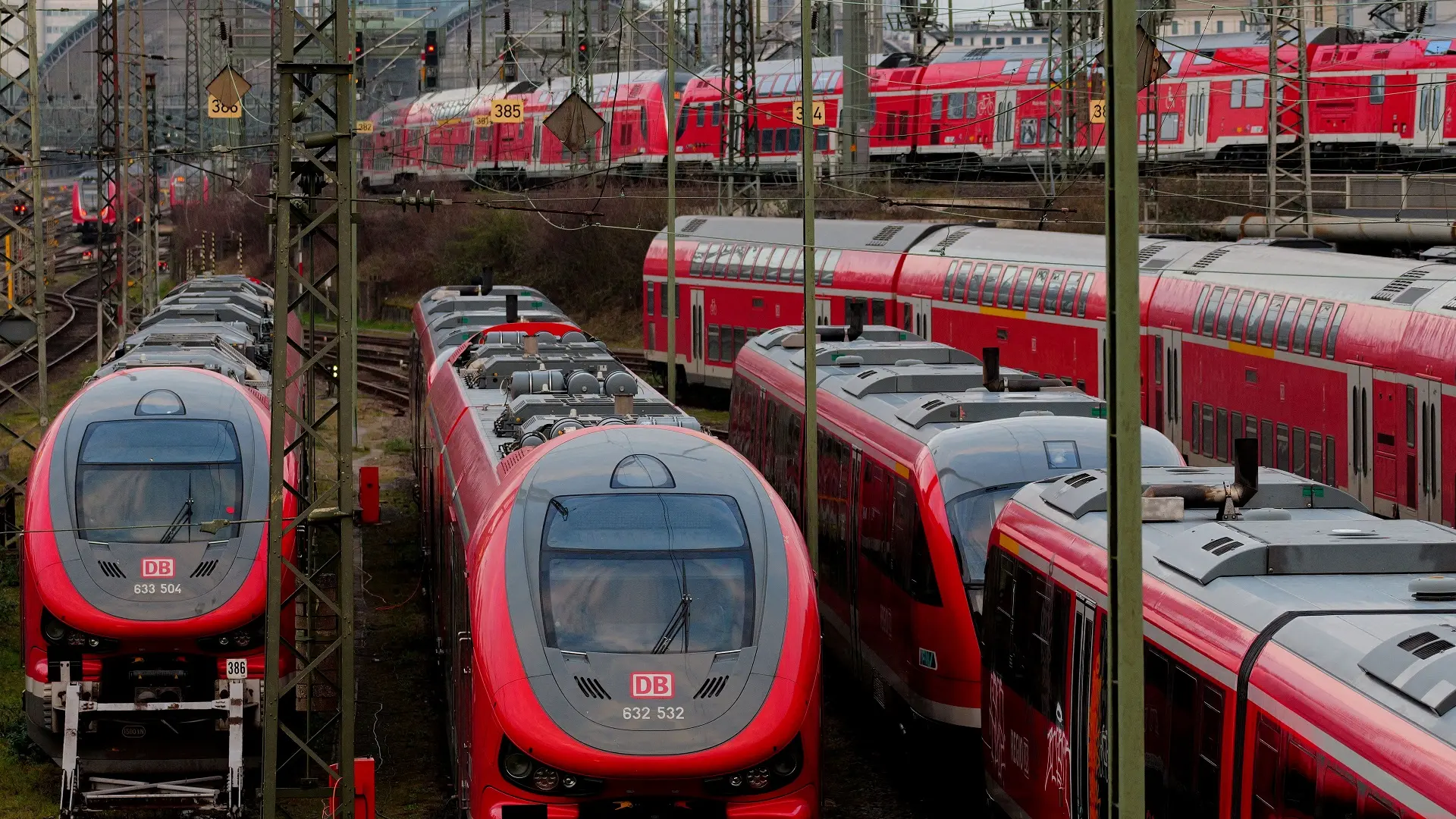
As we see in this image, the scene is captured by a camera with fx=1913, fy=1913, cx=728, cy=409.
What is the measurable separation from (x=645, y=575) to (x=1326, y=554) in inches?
136

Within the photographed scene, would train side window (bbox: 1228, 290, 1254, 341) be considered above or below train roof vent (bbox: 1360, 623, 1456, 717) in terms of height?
above

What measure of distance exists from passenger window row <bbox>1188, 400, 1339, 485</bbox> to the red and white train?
17810mm

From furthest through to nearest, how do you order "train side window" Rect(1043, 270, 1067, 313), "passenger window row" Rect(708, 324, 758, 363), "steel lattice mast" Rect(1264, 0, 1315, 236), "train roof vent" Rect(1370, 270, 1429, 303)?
"passenger window row" Rect(708, 324, 758, 363)
"steel lattice mast" Rect(1264, 0, 1315, 236)
"train side window" Rect(1043, 270, 1067, 313)
"train roof vent" Rect(1370, 270, 1429, 303)

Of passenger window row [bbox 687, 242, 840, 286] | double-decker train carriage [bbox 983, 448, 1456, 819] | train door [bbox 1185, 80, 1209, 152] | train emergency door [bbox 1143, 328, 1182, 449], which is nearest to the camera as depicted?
double-decker train carriage [bbox 983, 448, 1456, 819]

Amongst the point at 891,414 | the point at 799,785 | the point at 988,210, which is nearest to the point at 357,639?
the point at 891,414

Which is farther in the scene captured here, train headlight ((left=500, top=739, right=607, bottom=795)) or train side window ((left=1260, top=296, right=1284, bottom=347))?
train side window ((left=1260, top=296, right=1284, bottom=347))

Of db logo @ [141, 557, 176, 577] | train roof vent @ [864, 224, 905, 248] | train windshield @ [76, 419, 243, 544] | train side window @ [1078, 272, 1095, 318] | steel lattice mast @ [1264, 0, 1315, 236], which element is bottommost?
db logo @ [141, 557, 176, 577]

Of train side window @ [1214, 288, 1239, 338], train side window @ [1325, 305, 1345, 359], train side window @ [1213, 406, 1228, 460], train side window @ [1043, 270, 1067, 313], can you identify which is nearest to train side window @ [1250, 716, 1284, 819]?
train side window @ [1325, 305, 1345, 359]

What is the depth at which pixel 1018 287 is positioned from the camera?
2808 centimetres

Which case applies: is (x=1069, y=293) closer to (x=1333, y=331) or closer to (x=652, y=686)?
(x=1333, y=331)

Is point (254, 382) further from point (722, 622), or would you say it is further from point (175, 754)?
point (722, 622)

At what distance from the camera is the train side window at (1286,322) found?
20.3 meters

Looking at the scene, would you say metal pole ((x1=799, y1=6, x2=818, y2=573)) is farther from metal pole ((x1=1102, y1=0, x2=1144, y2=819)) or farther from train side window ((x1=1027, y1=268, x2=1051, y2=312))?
metal pole ((x1=1102, y1=0, x2=1144, y2=819))

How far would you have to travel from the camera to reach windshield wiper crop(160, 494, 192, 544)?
1404 cm
